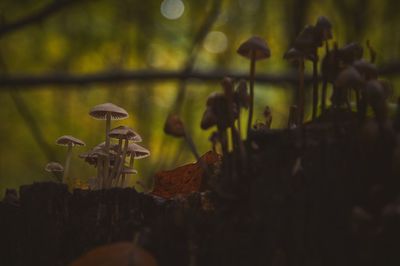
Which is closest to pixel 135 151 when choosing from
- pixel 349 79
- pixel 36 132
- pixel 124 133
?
pixel 124 133

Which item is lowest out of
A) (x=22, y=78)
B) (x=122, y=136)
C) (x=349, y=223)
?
(x=349, y=223)

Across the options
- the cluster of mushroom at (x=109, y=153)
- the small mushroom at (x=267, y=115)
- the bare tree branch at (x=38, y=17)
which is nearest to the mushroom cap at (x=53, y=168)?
the cluster of mushroom at (x=109, y=153)

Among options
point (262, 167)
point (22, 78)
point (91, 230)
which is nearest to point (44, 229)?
point (91, 230)

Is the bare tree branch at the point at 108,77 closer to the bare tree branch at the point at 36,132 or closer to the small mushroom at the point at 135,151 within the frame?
the bare tree branch at the point at 36,132

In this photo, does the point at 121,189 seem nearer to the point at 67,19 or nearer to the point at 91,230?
the point at 91,230

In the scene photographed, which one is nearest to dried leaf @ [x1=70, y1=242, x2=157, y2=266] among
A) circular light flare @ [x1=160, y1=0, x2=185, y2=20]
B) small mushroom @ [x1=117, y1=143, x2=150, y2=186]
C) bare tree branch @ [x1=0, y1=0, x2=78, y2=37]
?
small mushroom @ [x1=117, y1=143, x2=150, y2=186]

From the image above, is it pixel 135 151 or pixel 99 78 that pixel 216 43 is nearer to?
pixel 99 78

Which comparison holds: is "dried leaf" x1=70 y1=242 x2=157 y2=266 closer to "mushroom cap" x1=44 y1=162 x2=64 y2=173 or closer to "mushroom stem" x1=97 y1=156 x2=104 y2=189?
"mushroom stem" x1=97 y1=156 x2=104 y2=189
